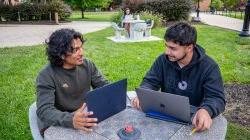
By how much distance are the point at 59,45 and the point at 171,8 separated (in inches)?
674

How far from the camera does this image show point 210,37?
12547 mm

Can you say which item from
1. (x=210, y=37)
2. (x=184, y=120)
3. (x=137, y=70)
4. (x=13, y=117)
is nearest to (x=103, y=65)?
(x=137, y=70)

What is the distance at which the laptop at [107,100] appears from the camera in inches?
Answer: 82.7

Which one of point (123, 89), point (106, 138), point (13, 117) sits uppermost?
point (123, 89)

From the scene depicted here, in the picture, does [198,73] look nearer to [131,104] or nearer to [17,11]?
[131,104]

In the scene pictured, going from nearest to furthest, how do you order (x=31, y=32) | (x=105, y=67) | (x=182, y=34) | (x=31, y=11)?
(x=182, y=34) → (x=105, y=67) → (x=31, y=32) → (x=31, y=11)

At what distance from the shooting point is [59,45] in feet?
8.73

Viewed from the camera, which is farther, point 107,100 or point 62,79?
point 62,79

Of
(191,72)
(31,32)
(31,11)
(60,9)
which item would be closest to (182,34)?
(191,72)

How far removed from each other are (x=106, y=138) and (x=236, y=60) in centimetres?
674

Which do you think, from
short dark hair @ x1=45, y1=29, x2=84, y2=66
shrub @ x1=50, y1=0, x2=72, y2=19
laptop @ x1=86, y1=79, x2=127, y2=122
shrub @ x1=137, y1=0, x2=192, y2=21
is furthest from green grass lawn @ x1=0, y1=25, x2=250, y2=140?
shrub @ x1=50, y1=0, x2=72, y2=19

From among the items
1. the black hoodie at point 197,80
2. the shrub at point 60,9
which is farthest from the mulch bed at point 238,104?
the shrub at point 60,9

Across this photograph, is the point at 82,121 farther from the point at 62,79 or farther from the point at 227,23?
the point at 227,23

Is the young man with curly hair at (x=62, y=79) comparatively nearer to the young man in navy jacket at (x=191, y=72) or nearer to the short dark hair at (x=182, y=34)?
the young man in navy jacket at (x=191, y=72)
